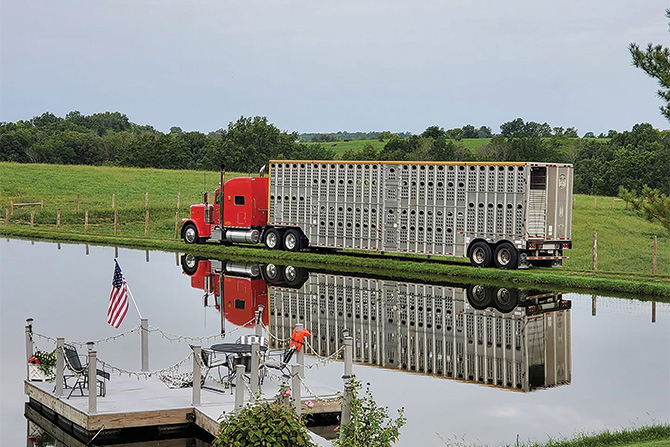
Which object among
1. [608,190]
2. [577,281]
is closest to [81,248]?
[577,281]

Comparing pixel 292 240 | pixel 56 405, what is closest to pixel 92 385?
pixel 56 405

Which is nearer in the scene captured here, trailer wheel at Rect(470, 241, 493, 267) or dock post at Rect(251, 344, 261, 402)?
dock post at Rect(251, 344, 261, 402)

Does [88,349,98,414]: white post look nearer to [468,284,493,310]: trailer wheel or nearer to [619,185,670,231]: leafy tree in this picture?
[619,185,670,231]: leafy tree

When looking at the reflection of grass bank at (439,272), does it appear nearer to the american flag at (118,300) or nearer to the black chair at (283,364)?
the black chair at (283,364)

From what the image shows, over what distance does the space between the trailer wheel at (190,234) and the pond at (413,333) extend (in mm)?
7527

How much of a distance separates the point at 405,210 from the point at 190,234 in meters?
12.3

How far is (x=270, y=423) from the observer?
12.0 m

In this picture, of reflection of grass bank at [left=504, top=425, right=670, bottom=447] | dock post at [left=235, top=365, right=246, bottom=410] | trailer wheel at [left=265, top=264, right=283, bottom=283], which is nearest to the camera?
dock post at [left=235, top=365, right=246, bottom=410]

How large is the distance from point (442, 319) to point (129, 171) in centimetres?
6187

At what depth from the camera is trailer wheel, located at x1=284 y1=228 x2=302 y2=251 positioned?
138 feet

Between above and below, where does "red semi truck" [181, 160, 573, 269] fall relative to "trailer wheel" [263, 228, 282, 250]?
above

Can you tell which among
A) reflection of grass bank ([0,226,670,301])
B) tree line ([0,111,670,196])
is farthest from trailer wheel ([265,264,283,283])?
tree line ([0,111,670,196])

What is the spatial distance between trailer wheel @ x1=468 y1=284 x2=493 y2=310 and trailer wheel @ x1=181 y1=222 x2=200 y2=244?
16.7 meters

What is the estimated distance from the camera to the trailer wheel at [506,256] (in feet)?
115
